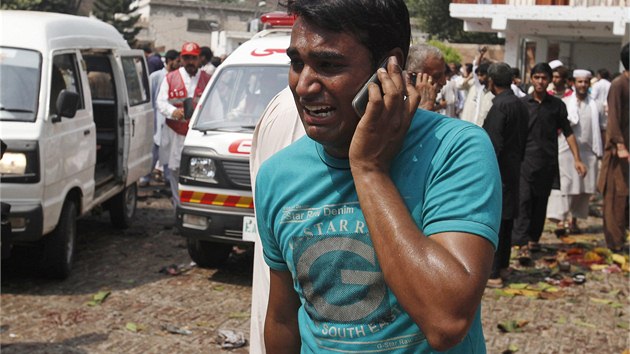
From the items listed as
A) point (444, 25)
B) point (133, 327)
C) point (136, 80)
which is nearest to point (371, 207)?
point (133, 327)

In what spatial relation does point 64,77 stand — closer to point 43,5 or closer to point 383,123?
point 383,123

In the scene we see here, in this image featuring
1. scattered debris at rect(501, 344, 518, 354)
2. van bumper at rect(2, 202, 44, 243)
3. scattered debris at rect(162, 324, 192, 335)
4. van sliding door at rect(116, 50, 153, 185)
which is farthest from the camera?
van sliding door at rect(116, 50, 153, 185)

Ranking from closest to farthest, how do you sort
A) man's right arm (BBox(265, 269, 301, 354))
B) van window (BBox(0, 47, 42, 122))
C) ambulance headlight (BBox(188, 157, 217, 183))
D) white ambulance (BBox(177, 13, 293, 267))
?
man's right arm (BBox(265, 269, 301, 354)), van window (BBox(0, 47, 42, 122)), white ambulance (BBox(177, 13, 293, 267)), ambulance headlight (BBox(188, 157, 217, 183))

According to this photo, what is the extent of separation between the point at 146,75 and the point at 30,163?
441 cm

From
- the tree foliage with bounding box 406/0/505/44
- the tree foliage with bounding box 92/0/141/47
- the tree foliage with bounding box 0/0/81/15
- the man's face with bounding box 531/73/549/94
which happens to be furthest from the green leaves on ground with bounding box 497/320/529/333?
the tree foliage with bounding box 92/0/141/47

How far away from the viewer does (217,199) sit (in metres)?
8.12

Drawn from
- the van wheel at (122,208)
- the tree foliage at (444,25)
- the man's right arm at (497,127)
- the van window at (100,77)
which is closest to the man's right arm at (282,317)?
the man's right arm at (497,127)

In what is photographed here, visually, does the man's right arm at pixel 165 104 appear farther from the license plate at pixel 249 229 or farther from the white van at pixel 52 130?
the license plate at pixel 249 229

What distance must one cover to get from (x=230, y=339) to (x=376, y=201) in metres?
5.05

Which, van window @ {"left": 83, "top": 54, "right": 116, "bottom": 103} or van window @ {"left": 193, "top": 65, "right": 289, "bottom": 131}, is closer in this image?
van window @ {"left": 193, "top": 65, "right": 289, "bottom": 131}

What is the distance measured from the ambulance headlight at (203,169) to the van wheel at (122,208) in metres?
2.66

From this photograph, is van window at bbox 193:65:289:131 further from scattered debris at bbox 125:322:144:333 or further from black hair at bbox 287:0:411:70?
black hair at bbox 287:0:411:70

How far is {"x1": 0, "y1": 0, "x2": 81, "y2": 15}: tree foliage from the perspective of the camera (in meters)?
42.1

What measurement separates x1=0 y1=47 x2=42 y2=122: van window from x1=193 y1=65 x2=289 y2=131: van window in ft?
5.08
